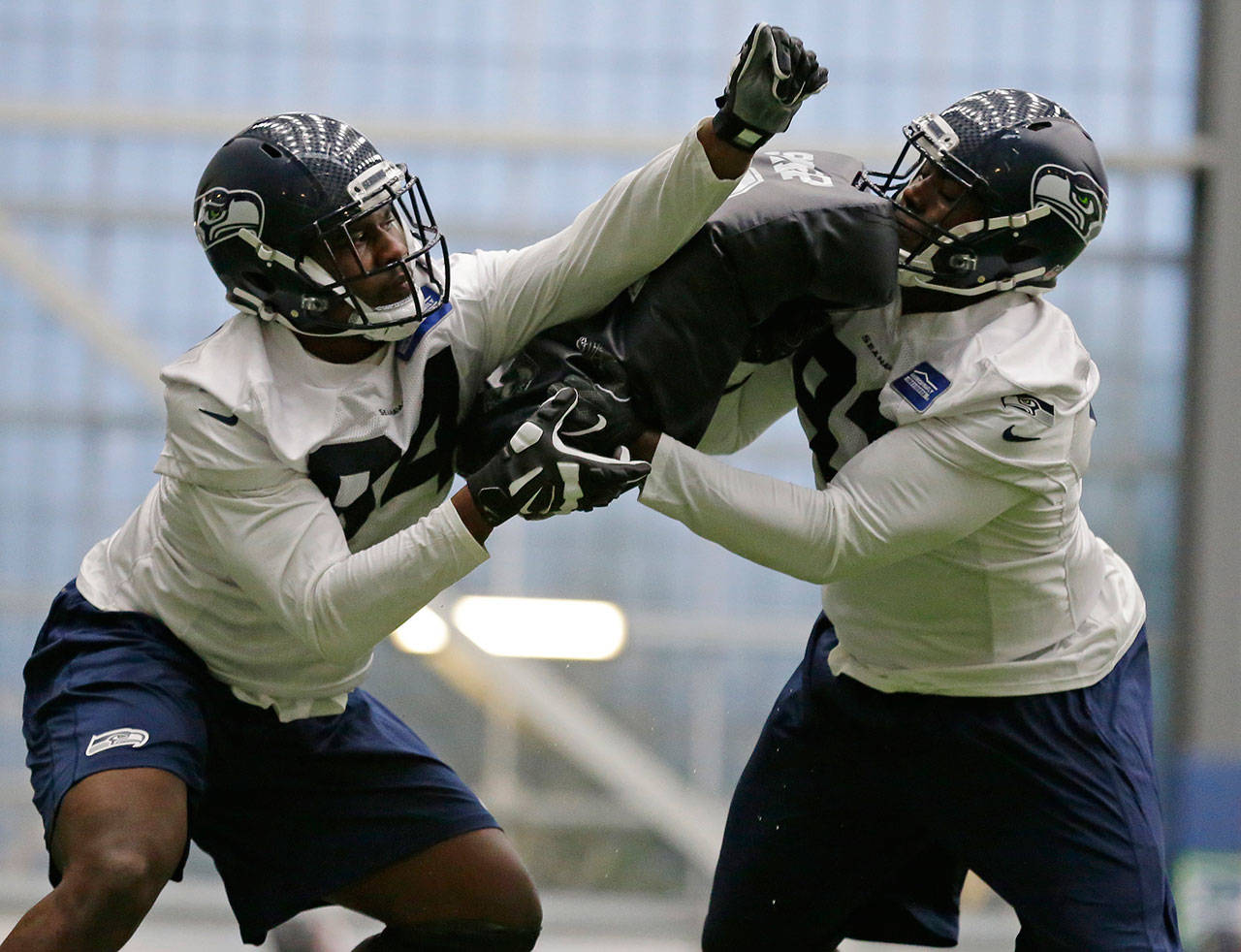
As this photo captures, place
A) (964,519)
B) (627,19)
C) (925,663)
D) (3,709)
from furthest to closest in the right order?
(627,19) → (3,709) → (925,663) → (964,519)

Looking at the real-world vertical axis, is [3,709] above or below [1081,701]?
below

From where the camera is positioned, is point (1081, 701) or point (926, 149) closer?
point (926, 149)

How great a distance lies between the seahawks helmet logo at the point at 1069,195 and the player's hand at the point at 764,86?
0.52 meters

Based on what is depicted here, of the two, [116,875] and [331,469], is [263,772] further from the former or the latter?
[331,469]

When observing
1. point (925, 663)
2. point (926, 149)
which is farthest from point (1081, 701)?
point (926, 149)

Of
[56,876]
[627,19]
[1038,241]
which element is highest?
[627,19]

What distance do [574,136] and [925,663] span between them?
6730mm

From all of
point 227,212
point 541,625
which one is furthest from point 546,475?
point 541,625

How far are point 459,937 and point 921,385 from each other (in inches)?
58.6

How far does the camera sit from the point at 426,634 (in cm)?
905

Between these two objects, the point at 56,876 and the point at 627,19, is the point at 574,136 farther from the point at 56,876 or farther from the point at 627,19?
the point at 56,876

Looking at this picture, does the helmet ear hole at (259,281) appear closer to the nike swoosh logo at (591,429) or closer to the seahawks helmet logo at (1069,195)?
the nike swoosh logo at (591,429)

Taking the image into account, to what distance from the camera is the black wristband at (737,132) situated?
2.83m

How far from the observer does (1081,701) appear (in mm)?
3322
